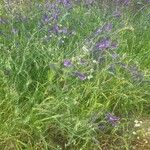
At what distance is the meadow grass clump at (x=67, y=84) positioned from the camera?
3199 millimetres

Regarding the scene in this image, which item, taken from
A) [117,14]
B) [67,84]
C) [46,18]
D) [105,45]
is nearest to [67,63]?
[67,84]

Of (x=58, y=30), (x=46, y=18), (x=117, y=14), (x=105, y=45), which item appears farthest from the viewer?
(x=117, y=14)

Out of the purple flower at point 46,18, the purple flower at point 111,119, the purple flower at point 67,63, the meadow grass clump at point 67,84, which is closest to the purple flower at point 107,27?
the meadow grass clump at point 67,84

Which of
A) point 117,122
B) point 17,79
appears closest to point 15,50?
point 17,79

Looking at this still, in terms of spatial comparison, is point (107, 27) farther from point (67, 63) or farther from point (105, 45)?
point (67, 63)

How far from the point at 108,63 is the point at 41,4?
1.13m

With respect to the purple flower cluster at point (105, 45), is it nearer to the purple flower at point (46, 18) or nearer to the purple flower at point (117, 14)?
the purple flower at point (46, 18)

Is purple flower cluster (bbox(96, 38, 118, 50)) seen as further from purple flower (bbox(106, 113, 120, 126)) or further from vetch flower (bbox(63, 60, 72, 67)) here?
purple flower (bbox(106, 113, 120, 126))

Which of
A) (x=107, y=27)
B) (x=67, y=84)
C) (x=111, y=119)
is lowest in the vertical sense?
(x=111, y=119)

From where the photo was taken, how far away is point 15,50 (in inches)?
141

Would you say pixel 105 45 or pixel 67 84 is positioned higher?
pixel 105 45

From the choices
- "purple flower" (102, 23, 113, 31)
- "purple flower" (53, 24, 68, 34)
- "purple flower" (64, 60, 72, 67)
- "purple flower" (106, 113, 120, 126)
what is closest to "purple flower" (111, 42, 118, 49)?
"purple flower" (102, 23, 113, 31)

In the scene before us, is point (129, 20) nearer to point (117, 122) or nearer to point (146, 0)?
point (146, 0)

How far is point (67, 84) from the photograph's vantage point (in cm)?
341
